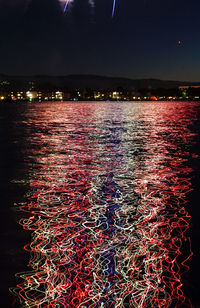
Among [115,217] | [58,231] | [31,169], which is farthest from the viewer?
[31,169]

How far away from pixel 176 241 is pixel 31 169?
7.47m

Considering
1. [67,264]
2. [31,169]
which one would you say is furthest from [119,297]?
[31,169]

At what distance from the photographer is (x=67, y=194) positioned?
9.22m

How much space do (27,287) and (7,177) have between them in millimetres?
7041

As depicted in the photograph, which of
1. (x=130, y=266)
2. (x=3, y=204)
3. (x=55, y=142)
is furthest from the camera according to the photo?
(x=55, y=142)

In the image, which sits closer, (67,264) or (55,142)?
(67,264)

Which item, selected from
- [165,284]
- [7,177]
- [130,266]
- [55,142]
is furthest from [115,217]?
[55,142]

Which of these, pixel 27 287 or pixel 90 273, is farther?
pixel 90 273

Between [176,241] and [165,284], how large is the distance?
60.0 inches

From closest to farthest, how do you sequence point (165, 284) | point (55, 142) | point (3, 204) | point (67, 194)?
point (165, 284) → point (3, 204) → point (67, 194) → point (55, 142)

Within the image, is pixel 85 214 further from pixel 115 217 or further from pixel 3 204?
pixel 3 204

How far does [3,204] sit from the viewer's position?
8367 millimetres

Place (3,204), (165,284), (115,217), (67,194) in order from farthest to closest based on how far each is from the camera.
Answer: (67,194) → (3,204) → (115,217) → (165,284)

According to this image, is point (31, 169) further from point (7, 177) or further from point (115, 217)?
point (115, 217)
